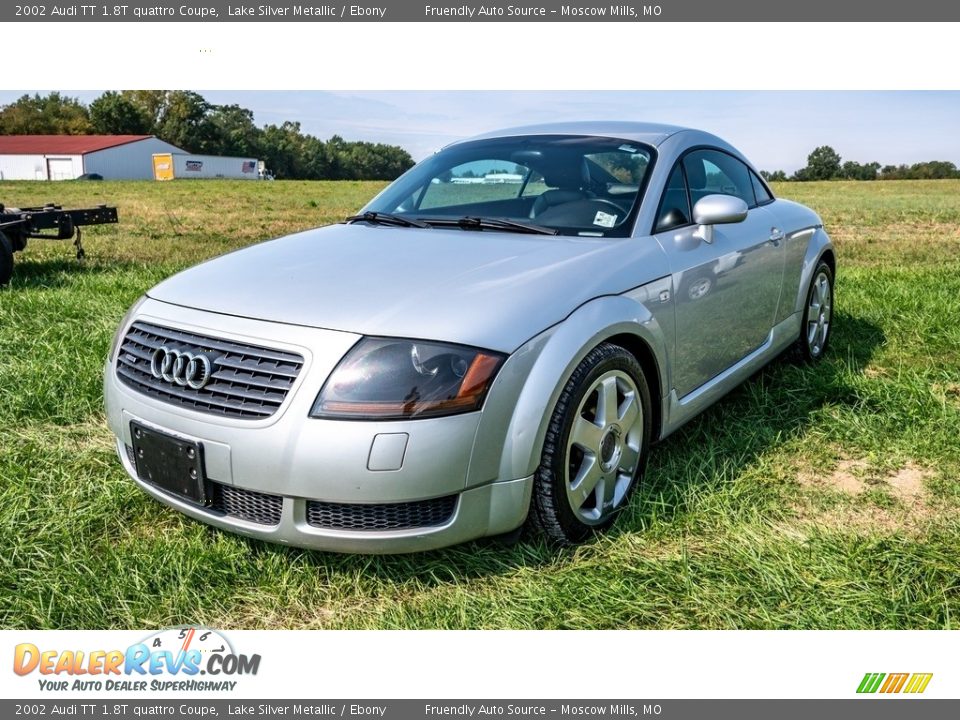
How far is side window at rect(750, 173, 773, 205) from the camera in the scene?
14.8 ft

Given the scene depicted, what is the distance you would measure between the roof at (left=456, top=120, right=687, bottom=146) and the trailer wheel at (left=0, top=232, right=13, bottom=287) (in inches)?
196

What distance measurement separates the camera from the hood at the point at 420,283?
7.68 ft

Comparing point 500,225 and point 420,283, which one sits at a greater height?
point 500,225

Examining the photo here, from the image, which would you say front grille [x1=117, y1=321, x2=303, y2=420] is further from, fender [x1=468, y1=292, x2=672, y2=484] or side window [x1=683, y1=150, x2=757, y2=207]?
side window [x1=683, y1=150, x2=757, y2=207]

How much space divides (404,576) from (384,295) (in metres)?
0.92

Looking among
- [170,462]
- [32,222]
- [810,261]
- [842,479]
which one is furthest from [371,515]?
[32,222]

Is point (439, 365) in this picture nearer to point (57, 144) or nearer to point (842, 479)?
point (842, 479)

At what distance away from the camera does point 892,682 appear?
2139 mm

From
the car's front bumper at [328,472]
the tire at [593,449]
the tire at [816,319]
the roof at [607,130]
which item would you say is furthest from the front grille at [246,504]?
the tire at [816,319]

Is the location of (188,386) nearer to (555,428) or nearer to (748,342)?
(555,428)

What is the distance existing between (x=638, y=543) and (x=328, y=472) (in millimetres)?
1139

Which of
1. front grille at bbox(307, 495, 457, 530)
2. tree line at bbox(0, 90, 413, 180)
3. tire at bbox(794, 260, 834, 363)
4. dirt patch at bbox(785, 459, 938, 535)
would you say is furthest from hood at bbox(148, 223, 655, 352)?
tree line at bbox(0, 90, 413, 180)

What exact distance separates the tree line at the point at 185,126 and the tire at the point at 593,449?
3714 cm

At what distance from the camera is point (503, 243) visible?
9.76ft
